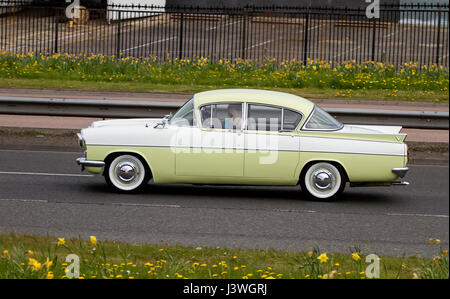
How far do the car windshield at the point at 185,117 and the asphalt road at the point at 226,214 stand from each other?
0.93m

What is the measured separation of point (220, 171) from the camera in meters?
10.8

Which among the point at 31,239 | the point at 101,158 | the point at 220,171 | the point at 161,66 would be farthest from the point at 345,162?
the point at 161,66

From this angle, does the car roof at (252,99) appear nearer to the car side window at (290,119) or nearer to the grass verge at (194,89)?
the car side window at (290,119)

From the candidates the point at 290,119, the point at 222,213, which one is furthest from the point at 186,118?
the point at 222,213

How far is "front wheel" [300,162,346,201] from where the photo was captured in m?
10.8

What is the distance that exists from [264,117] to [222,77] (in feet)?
41.3

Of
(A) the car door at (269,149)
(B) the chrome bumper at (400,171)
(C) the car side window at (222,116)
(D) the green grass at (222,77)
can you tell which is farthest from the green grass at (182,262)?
(D) the green grass at (222,77)

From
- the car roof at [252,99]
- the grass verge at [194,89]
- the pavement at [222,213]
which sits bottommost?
the pavement at [222,213]

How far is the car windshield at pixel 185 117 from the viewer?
11.0 m

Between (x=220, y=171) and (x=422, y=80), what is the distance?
13.9 meters

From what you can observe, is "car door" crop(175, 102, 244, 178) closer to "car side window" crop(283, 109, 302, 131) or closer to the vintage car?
the vintage car

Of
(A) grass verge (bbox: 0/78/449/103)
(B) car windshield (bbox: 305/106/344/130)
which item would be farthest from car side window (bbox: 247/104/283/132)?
(A) grass verge (bbox: 0/78/449/103)

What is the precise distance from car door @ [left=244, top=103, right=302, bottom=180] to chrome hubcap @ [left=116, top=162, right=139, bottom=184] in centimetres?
141
